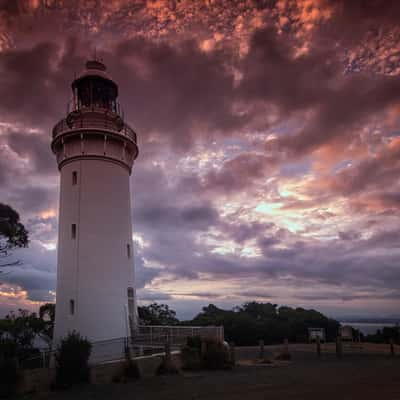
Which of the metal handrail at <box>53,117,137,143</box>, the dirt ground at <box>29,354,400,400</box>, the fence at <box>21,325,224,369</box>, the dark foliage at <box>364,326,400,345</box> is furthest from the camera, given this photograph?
the dark foliage at <box>364,326,400,345</box>

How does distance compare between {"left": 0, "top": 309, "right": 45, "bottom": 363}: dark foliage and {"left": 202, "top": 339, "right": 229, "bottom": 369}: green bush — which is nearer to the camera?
{"left": 202, "top": 339, "right": 229, "bottom": 369}: green bush

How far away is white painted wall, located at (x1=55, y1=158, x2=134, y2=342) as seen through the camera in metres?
22.1

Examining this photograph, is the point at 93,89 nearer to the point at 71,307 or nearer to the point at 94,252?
the point at 94,252

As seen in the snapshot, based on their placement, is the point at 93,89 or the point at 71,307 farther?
the point at 93,89

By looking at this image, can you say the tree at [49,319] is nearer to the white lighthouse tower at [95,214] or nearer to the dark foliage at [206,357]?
the white lighthouse tower at [95,214]

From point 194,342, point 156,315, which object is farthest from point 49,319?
point 194,342

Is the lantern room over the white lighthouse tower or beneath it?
over

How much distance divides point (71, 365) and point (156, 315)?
67.1 ft

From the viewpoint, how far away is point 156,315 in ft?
110

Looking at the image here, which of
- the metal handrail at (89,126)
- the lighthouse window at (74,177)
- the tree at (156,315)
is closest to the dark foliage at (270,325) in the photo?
the tree at (156,315)

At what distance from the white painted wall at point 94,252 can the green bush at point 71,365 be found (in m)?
8.13

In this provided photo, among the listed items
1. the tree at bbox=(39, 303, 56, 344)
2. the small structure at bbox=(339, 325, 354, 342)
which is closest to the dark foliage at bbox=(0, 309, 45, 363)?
the tree at bbox=(39, 303, 56, 344)

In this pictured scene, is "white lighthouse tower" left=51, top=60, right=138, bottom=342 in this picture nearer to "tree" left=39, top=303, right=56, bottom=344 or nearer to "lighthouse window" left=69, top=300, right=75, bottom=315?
"lighthouse window" left=69, top=300, right=75, bottom=315

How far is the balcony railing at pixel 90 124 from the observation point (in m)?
24.5
